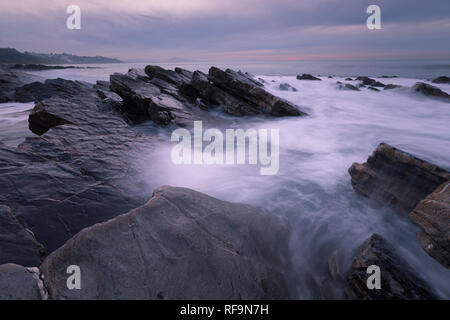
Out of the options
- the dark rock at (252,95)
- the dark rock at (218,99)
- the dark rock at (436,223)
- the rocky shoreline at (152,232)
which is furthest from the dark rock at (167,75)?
the dark rock at (436,223)

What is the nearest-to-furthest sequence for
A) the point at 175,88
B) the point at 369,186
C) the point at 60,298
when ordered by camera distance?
the point at 60,298, the point at 369,186, the point at 175,88

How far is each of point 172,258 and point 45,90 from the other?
23783mm

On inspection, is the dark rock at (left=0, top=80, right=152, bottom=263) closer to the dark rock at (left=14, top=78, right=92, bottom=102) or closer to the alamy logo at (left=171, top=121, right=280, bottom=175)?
the alamy logo at (left=171, top=121, right=280, bottom=175)

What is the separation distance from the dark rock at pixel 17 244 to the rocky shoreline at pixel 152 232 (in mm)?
11

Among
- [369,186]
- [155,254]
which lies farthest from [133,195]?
[369,186]

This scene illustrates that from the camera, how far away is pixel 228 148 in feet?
28.6

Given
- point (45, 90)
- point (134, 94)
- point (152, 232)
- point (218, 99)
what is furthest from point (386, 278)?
point (45, 90)

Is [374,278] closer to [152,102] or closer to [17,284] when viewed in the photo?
[17,284]

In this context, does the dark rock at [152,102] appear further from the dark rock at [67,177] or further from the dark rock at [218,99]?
the dark rock at [67,177]

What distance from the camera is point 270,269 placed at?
10.8ft

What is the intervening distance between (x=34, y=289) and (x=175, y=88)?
14732 millimetres

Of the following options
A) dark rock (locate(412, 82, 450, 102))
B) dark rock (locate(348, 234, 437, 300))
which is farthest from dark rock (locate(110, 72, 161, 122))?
dark rock (locate(412, 82, 450, 102))

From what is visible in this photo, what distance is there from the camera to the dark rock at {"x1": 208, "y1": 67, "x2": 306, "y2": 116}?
12789mm

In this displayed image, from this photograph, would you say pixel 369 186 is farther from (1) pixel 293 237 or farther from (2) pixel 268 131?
(2) pixel 268 131
